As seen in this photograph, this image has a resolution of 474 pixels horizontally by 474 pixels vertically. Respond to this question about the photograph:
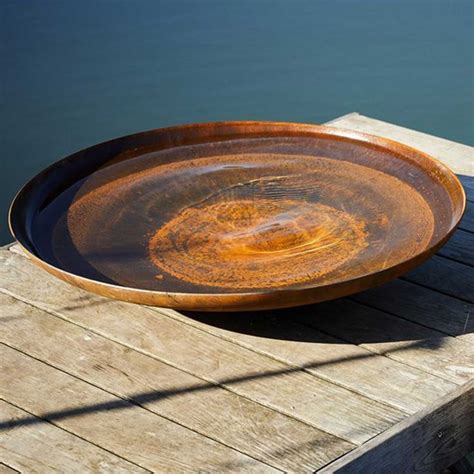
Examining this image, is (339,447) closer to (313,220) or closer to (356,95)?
(313,220)

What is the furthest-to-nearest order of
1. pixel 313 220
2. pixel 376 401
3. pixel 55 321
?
pixel 313 220
pixel 55 321
pixel 376 401

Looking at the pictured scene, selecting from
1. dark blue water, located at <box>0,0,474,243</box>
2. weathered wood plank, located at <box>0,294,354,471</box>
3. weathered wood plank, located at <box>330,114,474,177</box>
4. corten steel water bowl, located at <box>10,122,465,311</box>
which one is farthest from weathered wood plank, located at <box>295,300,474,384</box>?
dark blue water, located at <box>0,0,474,243</box>

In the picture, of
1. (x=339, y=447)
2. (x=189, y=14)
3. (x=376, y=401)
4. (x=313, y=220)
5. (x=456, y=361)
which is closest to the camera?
(x=339, y=447)

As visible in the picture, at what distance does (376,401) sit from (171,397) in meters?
0.36

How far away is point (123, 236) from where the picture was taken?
2.29 m

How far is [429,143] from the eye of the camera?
10.2ft

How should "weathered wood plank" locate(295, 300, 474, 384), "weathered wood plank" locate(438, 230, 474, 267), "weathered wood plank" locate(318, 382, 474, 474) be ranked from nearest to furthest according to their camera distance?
"weathered wood plank" locate(318, 382, 474, 474), "weathered wood plank" locate(295, 300, 474, 384), "weathered wood plank" locate(438, 230, 474, 267)

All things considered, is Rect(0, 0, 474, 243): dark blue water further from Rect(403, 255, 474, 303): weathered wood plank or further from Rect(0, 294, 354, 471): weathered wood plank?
Rect(403, 255, 474, 303): weathered wood plank

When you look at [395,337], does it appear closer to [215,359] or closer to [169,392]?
[215,359]

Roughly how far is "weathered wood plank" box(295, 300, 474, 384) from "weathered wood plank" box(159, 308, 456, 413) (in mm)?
22

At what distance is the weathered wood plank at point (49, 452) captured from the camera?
1.70 m

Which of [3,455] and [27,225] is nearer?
[3,455]

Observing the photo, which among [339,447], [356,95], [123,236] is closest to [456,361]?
[339,447]

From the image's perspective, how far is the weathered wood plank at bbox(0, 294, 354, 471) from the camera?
1.73m
